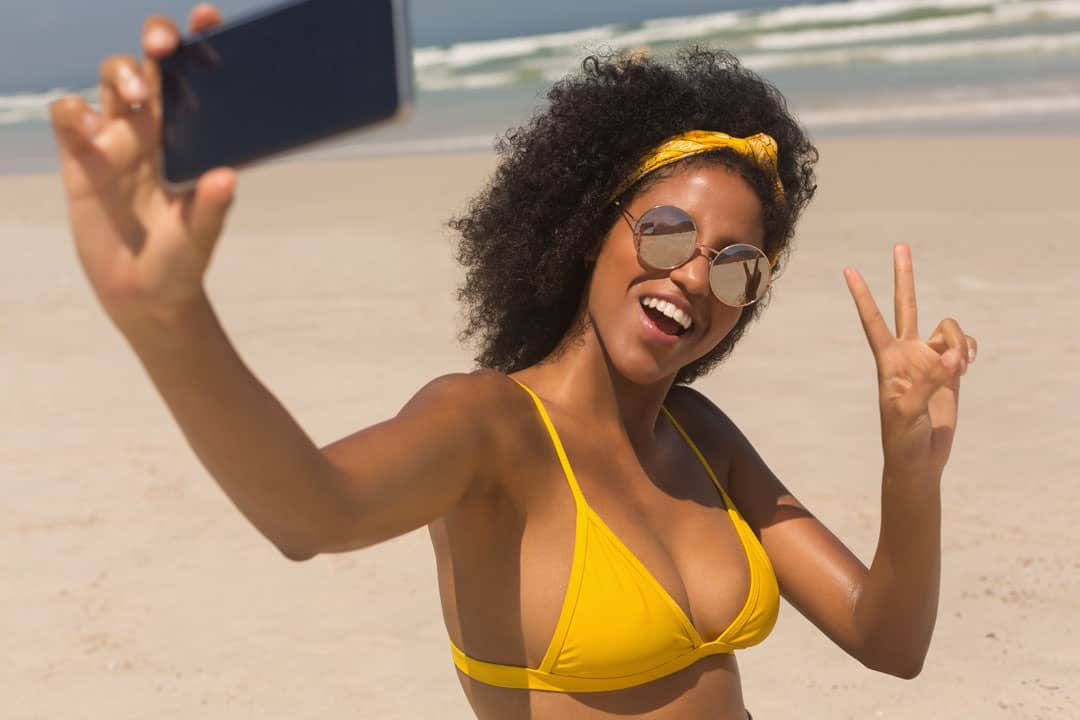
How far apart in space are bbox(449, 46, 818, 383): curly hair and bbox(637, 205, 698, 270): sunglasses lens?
135mm

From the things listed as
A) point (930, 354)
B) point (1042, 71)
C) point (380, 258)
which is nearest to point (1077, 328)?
point (380, 258)

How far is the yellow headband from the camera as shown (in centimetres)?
243

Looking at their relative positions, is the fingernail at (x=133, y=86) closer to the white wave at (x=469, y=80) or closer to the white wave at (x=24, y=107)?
the white wave at (x=469, y=80)

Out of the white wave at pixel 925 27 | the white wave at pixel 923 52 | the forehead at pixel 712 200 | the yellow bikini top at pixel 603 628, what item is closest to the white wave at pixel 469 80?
the white wave at pixel 923 52

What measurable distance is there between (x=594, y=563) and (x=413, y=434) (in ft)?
1.54

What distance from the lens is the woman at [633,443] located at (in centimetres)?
222

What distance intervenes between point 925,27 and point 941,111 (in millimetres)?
11742

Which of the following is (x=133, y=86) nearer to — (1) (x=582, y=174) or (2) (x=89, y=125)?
(2) (x=89, y=125)

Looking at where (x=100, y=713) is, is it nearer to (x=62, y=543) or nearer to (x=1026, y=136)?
(x=62, y=543)

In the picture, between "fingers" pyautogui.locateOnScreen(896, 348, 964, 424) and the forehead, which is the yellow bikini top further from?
"fingers" pyautogui.locateOnScreen(896, 348, 964, 424)

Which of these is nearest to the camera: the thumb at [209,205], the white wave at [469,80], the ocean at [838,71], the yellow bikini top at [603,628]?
the thumb at [209,205]

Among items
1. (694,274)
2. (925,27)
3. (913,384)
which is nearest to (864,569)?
(913,384)

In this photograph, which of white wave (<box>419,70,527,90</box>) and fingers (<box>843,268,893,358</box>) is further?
white wave (<box>419,70,527,90</box>)

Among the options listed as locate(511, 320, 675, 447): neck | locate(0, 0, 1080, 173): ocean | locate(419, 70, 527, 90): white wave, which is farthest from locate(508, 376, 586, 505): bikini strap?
locate(419, 70, 527, 90): white wave
